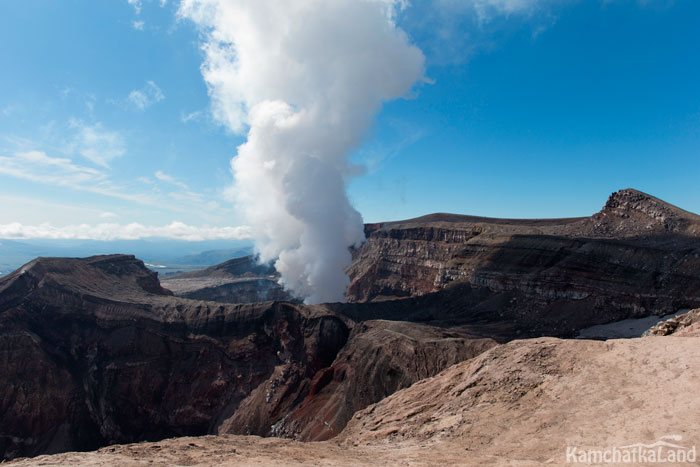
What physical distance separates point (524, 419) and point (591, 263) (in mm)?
39770

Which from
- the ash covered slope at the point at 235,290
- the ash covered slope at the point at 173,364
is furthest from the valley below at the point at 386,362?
the ash covered slope at the point at 235,290

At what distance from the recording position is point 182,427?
3444cm

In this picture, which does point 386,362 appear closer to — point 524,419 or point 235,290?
point 524,419

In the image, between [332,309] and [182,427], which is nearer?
[182,427]

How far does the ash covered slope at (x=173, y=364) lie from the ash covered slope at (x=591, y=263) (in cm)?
1749

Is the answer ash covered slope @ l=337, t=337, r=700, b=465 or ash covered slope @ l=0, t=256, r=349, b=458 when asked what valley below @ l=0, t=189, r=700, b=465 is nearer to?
ash covered slope @ l=337, t=337, r=700, b=465

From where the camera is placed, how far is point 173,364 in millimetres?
37719

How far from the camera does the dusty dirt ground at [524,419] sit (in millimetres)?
9203

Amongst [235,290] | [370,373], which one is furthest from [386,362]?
[235,290]

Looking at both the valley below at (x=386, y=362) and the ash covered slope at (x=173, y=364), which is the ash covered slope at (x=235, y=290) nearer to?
the valley below at (x=386, y=362)

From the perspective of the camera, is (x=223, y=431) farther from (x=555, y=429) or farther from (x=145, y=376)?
(x=555, y=429)

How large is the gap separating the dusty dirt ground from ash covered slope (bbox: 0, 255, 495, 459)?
12.1m

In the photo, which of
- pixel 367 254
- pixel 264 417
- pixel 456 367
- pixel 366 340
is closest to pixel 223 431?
pixel 264 417

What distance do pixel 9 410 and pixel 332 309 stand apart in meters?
32.7
